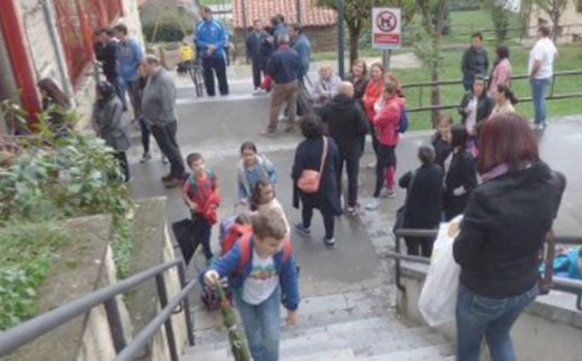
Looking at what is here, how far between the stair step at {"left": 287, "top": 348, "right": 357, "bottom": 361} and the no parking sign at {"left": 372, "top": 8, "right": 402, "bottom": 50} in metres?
5.10

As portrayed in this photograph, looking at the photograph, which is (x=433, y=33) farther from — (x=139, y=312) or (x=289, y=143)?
(x=139, y=312)

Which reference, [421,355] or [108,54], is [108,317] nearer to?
[421,355]

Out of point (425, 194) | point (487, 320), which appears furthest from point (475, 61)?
point (487, 320)

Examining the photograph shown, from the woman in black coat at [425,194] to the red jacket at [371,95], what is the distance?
219 centimetres

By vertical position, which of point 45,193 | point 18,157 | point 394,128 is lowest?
point 394,128

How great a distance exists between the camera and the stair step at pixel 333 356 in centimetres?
435

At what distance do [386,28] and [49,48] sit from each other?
464cm

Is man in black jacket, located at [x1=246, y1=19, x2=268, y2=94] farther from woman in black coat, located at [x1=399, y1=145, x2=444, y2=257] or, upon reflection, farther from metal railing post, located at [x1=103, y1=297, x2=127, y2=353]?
metal railing post, located at [x1=103, y1=297, x2=127, y2=353]

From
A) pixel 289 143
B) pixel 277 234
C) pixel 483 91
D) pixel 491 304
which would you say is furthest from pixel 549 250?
pixel 289 143

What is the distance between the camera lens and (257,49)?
39.7 ft

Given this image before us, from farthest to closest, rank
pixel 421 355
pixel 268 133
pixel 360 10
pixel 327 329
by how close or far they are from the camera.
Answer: pixel 360 10, pixel 268 133, pixel 327 329, pixel 421 355

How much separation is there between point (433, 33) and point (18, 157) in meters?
11.8

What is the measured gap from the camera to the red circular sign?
328 inches

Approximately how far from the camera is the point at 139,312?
3.83 m
